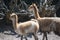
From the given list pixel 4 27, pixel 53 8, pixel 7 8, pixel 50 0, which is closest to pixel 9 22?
pixel 4 27

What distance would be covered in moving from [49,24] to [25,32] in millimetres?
804

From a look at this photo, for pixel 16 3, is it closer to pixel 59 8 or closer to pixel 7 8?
pixel 7 8

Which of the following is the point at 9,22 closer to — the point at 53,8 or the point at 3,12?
the point at 3,12

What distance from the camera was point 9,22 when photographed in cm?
796

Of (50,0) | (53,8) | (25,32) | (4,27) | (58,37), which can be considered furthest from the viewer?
(50,0)

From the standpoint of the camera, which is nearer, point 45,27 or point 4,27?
point 45,27

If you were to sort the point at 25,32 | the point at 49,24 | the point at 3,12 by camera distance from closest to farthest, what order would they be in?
the point at 25,32 → the point at 49,24 → the point at 3,12

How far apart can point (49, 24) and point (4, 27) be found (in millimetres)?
2314

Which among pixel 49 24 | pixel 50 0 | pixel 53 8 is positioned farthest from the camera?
pixel 50 0

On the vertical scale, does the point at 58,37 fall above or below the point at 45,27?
below

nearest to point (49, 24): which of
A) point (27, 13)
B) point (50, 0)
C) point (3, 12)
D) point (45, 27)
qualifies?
point (45, 27)

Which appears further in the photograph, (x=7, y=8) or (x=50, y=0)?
(x=50, y=0)

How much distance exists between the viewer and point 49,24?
19.3ft

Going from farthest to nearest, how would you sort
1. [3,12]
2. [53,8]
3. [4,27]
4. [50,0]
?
[50,0] → [53,8] → [3,12] → [4,27]
